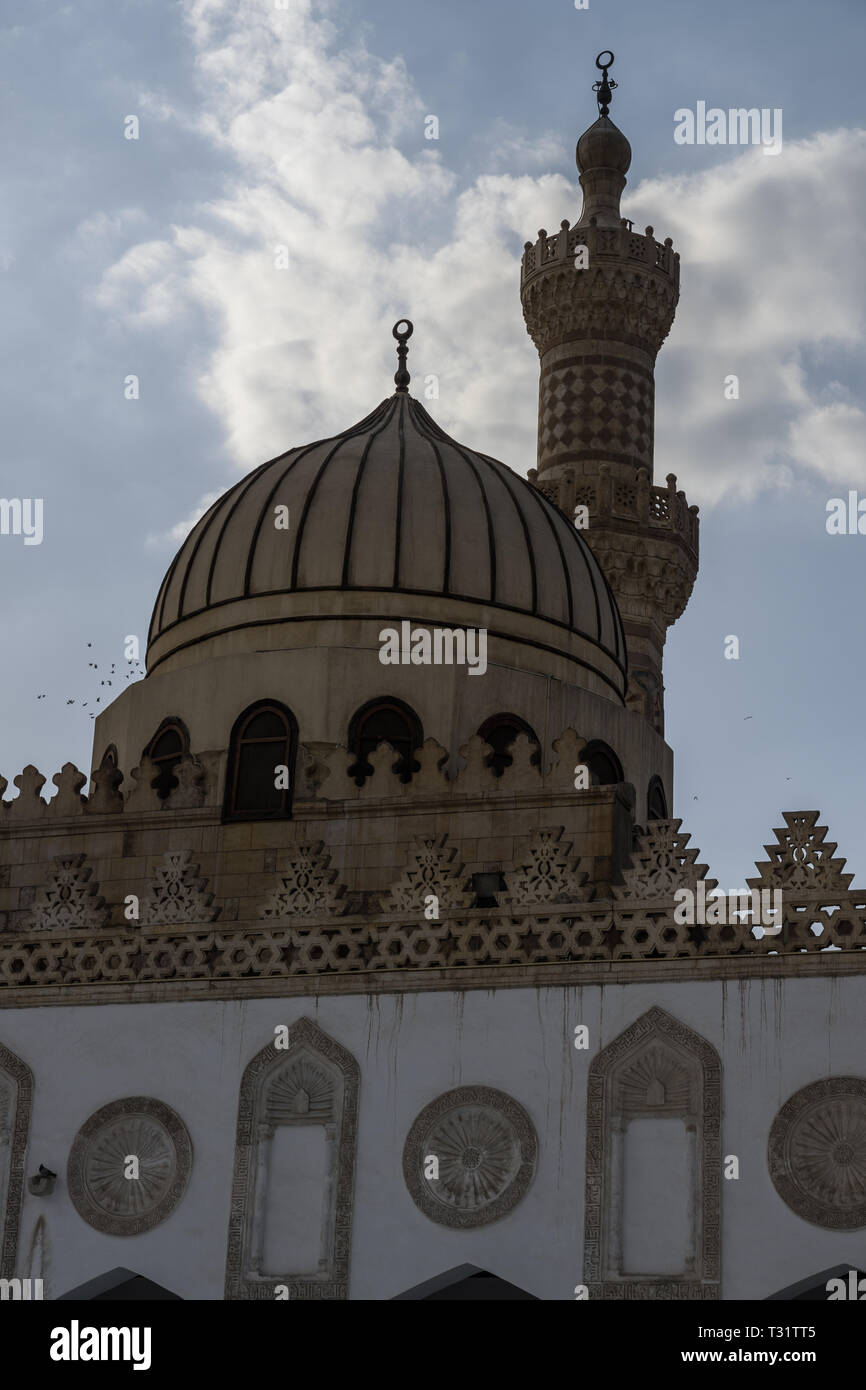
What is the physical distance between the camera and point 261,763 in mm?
15781

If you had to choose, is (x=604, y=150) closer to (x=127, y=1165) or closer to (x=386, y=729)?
(x=386, y=729)

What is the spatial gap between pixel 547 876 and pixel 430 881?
0.83 meters

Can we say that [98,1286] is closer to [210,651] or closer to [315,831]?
[315,831]

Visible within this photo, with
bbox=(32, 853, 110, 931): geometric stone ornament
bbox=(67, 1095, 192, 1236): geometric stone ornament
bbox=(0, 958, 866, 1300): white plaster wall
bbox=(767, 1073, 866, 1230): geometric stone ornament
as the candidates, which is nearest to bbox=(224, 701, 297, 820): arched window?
bbox=(32, 853, 110, 931): geometric stone ornament

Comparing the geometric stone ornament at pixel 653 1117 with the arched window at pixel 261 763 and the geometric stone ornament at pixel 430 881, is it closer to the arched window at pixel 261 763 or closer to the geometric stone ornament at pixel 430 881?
the geometric stone ornament at pixel 430 881

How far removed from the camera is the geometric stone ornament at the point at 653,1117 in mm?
11633

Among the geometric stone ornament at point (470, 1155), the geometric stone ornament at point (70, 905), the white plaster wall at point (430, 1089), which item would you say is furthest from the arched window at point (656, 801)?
the geometric stone ornament at point (70, 905)

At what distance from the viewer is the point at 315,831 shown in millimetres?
14875

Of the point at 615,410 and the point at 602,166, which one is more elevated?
the point at 602,166

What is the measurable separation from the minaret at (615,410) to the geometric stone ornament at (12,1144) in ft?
34.9

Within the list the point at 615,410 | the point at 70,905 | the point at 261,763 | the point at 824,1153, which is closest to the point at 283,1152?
the point at 70,905

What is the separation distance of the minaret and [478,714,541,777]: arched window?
6.67 m

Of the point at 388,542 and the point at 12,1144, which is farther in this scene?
the point at 388,542
